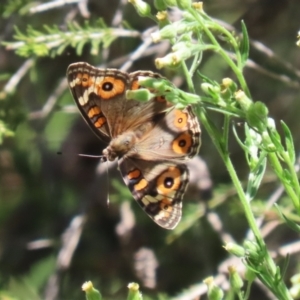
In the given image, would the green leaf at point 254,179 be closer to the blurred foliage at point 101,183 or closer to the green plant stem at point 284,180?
the green plant stem at point 284,180

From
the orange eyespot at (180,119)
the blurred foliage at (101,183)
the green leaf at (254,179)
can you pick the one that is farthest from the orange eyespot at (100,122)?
the green leaf at (254,179)

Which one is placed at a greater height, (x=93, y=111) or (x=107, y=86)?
(x=107, y=86)

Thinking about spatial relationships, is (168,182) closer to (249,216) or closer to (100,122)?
(100,122)

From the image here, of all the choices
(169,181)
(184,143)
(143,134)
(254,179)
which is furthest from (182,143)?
(254,179)

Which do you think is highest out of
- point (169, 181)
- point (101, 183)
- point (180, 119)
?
point (180, 119)

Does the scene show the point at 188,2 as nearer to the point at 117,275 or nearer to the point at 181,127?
the point at 181,127
